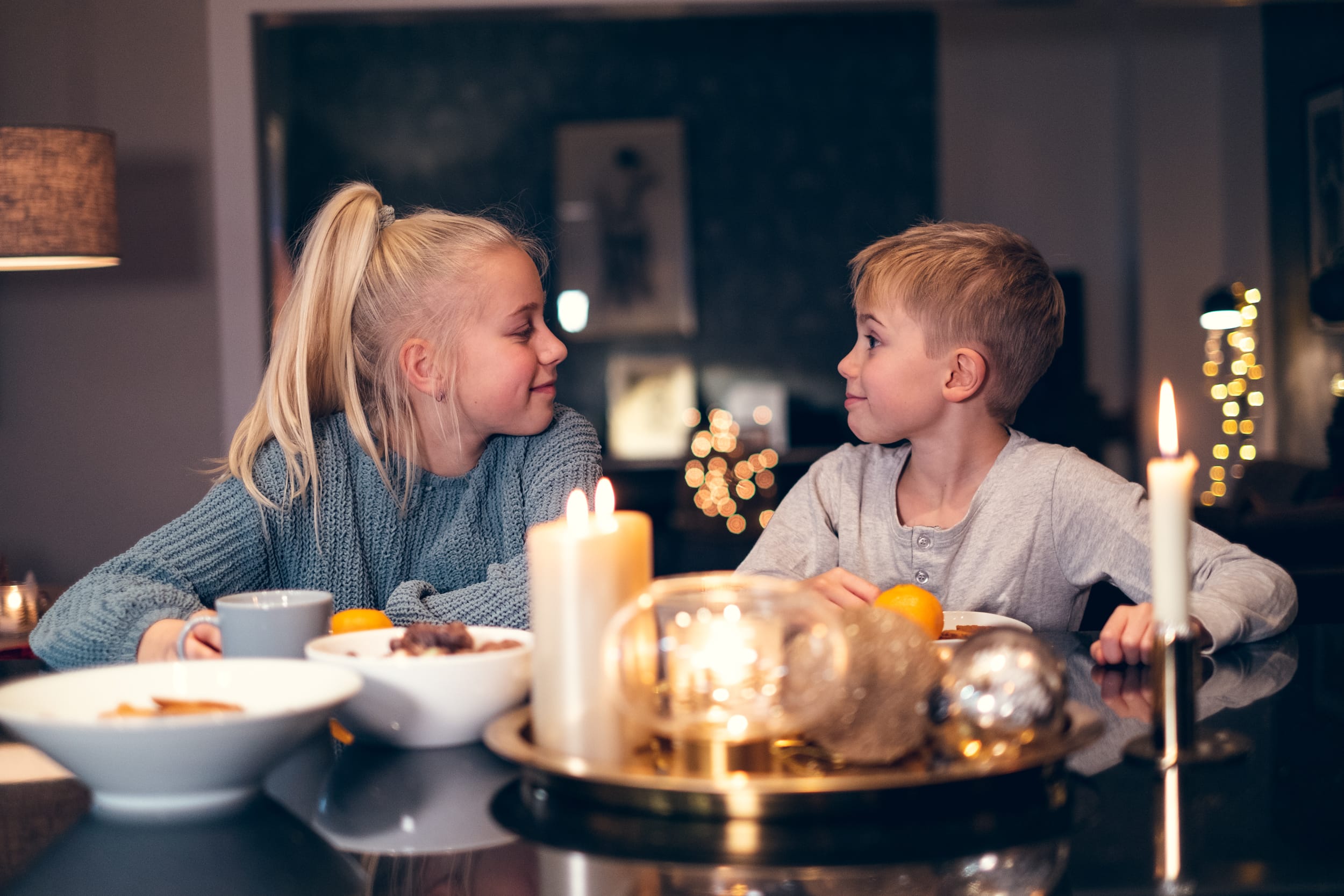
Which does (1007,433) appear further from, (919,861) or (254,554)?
(919,861)

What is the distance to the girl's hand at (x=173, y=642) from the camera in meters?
0.91

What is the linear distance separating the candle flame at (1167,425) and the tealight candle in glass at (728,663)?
0.24m

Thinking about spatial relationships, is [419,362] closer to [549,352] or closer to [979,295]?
[549,352]

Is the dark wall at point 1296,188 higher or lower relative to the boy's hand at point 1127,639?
higher

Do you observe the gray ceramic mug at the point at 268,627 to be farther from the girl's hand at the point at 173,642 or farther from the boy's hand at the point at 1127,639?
the boy's hand at the point at 1127,639

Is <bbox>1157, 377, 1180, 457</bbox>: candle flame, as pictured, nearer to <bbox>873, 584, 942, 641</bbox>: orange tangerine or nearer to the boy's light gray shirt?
<bbox>873, 584, 942, 641</bbox>: orange tangerine

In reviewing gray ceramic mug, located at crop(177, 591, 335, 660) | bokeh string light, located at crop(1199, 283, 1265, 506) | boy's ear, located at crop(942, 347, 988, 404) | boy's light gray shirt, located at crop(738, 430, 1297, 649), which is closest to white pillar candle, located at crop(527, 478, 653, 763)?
gray ceramic mug, located at crop(177, 591, 335, 660)

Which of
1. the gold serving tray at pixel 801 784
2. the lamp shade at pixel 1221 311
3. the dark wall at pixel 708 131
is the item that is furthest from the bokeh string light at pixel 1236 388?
the gold serving tray at pixel 801 784

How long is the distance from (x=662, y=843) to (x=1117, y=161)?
629 cm

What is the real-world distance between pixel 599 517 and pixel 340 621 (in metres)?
0.42

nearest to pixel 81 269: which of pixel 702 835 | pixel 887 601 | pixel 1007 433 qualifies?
pixel 1007 433

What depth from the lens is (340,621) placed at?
989 millimetres

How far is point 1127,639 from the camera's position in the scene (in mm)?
984

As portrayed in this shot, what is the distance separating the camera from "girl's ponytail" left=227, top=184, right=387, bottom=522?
55.2 inches
